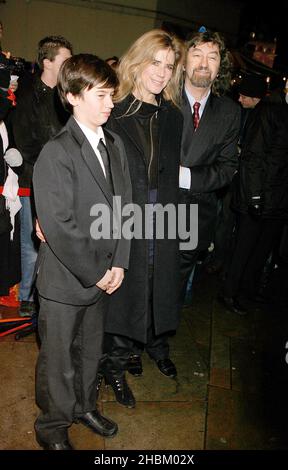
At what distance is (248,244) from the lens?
421cm

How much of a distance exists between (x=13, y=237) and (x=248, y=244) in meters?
2.33

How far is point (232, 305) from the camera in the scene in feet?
14.1

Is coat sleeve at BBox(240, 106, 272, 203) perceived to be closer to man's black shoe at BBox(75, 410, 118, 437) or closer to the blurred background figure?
the blurred background figure

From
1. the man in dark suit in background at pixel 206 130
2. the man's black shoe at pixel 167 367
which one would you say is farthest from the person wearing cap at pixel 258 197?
the man's black shoe at pixel 167 367

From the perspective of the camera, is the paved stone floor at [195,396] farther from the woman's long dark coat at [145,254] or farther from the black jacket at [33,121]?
the black jacket at [33,121]

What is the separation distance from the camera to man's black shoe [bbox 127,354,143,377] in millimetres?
3139

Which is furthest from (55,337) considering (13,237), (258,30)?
(258,30)

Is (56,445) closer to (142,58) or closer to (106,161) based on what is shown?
(106,161)

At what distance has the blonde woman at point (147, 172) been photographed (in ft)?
7.89

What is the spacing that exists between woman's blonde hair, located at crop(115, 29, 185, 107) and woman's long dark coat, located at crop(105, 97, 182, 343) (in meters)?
0.09

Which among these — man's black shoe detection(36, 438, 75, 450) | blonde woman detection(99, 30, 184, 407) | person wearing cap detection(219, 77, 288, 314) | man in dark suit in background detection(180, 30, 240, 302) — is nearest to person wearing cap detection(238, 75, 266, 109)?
person wearing cap detection(219, 77, 288, 314)

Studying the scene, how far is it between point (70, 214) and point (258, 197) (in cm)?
241

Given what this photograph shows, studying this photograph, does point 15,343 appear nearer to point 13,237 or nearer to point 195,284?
point 13,237

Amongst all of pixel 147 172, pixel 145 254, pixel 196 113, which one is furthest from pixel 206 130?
pixel 145 254
